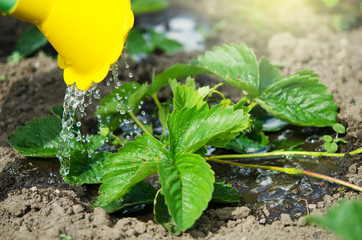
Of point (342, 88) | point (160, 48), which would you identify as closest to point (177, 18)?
point (160, 48)

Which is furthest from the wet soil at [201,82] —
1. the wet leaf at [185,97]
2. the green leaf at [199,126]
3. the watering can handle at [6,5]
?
the watering can handle at [6,5]

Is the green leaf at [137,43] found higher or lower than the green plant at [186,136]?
lower

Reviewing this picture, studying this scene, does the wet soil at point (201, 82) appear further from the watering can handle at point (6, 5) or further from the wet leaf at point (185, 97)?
the watering can handle at point (6, 5)

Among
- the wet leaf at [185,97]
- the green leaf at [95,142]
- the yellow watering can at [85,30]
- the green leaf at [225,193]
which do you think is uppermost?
the yellow watering can at [85,30]

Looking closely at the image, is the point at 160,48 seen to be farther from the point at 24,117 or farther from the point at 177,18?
the point at 24,117

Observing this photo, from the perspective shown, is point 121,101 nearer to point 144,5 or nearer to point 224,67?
point 224,67

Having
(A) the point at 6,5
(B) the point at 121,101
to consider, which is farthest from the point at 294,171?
(A) the point at 6,5

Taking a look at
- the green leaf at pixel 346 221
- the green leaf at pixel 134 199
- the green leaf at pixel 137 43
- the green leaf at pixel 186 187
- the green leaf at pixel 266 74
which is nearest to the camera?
the green leaf at pixel 346 221

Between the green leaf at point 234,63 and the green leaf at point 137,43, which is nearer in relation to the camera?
the green leaf at point 234,63
